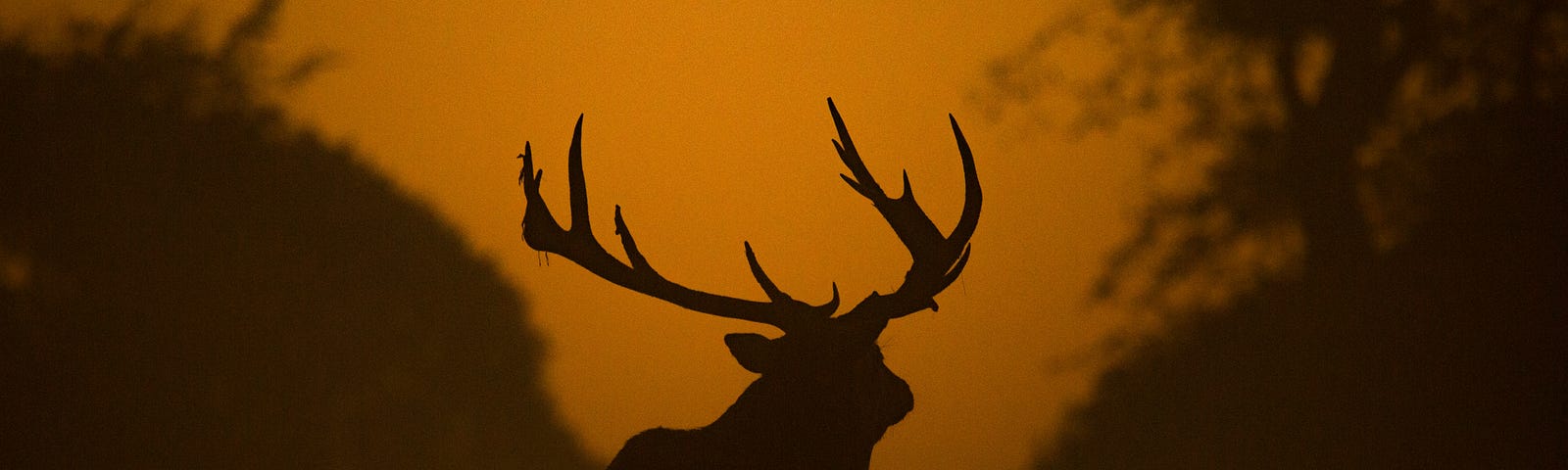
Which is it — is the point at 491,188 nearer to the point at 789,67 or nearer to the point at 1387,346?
the point at 789,67

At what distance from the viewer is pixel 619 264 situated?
2072 millimetres

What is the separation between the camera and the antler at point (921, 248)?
1.99 metres

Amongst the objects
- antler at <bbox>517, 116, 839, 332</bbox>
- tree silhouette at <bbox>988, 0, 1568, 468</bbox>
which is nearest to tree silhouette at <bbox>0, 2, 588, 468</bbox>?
antler at <bbox>517, 116, 839, 332</bbox>

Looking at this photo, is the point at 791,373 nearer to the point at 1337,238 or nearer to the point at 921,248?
the point at 921,248

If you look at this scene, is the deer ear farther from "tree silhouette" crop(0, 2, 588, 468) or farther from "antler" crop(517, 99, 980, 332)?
"tree silhouette" crop(0, 2, 588, 468)

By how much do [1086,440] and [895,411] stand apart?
2.01 meters

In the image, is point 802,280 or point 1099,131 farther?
point 1099,131

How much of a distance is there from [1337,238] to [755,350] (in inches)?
106

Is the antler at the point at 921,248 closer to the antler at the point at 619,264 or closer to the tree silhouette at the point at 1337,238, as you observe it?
the antler at the point at 619,264

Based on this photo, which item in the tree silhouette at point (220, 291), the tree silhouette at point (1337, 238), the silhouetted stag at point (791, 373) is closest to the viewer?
the silhouetted stag at point (791, 373)

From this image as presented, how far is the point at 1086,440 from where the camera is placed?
3.81 m

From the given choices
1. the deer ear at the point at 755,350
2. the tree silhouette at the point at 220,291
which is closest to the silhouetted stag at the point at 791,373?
the deer ear at the point at 755,350

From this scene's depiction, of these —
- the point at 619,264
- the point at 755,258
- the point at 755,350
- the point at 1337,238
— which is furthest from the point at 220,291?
the point at 1337,238

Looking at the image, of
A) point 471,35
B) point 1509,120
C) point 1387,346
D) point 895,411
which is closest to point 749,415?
point 895,411
